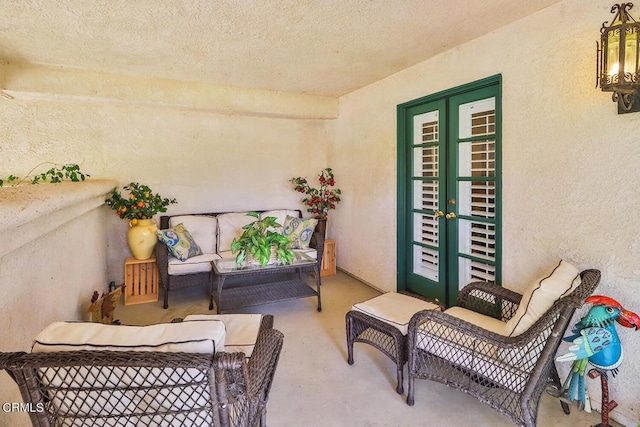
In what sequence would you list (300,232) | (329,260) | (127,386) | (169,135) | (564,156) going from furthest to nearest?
(329,260)
(169,135)
(300,232)
(564,156)
(127,386)

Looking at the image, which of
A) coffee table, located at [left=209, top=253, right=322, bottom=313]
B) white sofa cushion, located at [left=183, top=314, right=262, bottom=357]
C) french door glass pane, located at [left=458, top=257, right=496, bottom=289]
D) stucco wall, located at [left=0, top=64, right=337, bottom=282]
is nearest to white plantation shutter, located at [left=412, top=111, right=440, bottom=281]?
french door glass pane, located at [left=458, top=257, right=496, bottom=289]

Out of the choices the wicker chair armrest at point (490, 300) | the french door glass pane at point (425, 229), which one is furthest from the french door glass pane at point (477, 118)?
the wicker chair armrest at point (490, 300)

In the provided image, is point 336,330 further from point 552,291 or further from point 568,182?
point 568,182

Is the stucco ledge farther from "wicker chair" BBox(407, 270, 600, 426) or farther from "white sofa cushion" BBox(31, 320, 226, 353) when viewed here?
"wicker chair" BBox(407, 270, 600, 426)

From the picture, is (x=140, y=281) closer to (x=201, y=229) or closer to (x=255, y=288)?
(x=201, y=229)

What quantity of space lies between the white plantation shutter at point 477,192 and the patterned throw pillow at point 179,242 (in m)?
2.74

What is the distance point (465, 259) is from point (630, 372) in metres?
1.30

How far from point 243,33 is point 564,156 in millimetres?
2372

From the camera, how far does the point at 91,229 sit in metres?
3.33

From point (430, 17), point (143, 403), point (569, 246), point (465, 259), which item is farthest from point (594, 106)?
point (143, 403)

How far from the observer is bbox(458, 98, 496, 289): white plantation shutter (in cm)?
277

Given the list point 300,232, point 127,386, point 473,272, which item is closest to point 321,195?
point 300,232

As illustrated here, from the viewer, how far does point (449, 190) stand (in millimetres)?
3152

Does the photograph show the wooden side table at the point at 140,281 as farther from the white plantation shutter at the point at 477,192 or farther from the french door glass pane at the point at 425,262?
the white plantation shutter at the point at 477,192
